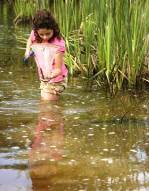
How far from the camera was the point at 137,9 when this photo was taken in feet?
21.2

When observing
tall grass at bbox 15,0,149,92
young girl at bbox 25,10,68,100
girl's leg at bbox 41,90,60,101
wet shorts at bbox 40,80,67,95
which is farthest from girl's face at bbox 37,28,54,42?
tall grass at bbox 15,0,149,92

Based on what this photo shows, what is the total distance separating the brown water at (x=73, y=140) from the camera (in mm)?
3887

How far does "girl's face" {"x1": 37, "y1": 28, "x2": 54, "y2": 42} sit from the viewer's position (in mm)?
6086

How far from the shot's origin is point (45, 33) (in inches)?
241

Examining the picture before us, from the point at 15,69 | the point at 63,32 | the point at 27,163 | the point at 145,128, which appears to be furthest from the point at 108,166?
the point at 15,69

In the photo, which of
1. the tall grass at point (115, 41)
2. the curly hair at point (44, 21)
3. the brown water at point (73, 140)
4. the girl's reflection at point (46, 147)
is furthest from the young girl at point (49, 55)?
the tall grass at point (115, 41)

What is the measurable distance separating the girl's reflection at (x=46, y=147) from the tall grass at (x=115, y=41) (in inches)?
42.0

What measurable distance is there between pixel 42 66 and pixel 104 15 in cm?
109

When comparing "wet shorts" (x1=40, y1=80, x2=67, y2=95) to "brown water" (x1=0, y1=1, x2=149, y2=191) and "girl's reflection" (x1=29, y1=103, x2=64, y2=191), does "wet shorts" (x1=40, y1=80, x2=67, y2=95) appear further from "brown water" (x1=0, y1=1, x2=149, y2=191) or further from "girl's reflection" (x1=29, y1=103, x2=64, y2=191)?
"girl's reflection" (x1=29, y1=103, x2=64, y2=191)

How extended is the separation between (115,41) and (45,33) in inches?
37.9

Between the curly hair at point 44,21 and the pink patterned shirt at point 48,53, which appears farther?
the pink patterned shirt at point 48,53

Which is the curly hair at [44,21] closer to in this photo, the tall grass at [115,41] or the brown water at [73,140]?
the tall grass at [115,41]

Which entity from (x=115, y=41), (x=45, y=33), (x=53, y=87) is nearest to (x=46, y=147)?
(x=53, y=87)

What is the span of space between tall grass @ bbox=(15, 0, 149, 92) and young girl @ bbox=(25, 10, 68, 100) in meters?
0.65
